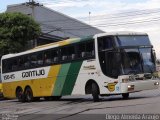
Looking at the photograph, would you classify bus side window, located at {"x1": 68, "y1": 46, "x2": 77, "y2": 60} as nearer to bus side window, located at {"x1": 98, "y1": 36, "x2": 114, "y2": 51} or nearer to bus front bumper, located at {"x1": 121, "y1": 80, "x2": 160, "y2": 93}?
bus side window, located at {"x1": 98, "y1": 36, "x2": 114, "y2": 51}

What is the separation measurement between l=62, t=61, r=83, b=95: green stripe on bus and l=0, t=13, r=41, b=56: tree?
18.6 m

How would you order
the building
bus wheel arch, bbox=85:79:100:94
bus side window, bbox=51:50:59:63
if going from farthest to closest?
the building
bus side window, bbox=51:50:59:63
bus wheel arch, bbox=85:79:100:94

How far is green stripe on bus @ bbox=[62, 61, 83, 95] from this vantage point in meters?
23.9

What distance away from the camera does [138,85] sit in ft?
70.8

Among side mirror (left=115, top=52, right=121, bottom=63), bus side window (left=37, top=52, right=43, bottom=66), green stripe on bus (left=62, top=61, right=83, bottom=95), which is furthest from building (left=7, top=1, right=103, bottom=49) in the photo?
side mirror (left=115, top=52, right=121, bottom=63)

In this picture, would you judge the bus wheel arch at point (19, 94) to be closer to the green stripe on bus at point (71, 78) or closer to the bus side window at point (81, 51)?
the green stripe on bus at point (71, 78)

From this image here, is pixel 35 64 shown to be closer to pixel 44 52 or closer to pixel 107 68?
pixel 44 52

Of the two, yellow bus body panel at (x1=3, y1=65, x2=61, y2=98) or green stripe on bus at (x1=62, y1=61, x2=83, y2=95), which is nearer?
green stripe on bus at (x1=62, y1=61, x2=83, y2=95)

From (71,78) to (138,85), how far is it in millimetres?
4374

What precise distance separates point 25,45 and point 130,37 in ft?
79.9

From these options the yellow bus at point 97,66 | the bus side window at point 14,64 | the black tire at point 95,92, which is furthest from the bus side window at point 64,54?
the bus side window at point 14,64

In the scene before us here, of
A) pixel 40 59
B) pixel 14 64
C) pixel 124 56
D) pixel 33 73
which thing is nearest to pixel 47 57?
pixel 40 59

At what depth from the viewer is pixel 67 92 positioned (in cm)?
2516

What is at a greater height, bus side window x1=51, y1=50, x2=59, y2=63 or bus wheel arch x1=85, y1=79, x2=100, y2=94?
bus side window x1=51, y1=50, x2=59, y2=63
